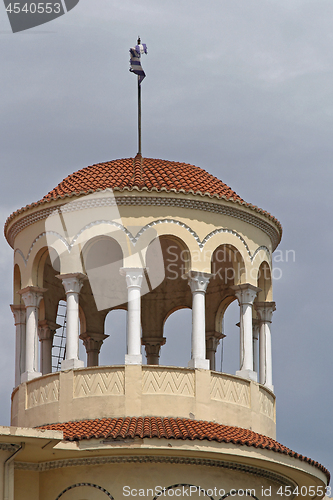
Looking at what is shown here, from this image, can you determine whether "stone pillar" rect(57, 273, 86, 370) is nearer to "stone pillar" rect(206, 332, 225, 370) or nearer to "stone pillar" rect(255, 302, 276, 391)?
"stone pillar" rect(255, 302, 276, 391)

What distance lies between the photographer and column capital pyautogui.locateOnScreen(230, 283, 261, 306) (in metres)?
36.5

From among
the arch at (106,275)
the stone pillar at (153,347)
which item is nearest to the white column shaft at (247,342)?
the arch at (106,275)

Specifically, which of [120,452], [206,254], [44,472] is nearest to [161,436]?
[120,452]

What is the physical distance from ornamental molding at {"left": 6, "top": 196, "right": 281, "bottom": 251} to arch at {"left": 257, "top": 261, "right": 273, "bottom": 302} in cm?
140

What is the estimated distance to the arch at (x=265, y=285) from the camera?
38281 mm

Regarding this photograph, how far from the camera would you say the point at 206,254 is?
35750 mm

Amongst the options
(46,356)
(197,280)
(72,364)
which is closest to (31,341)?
(72,364)

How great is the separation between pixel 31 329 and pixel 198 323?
5111mm

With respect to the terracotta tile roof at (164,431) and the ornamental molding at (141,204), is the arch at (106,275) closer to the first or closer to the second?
the ornamental molding at (141,204)

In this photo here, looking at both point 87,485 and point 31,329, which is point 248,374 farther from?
point 31,329

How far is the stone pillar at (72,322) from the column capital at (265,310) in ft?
19.8

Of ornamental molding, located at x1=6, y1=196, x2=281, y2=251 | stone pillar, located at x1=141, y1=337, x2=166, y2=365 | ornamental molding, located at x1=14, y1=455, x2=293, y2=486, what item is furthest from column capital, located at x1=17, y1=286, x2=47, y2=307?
stone pillar, located at x1=141, y1=337, x2=166, y2=365

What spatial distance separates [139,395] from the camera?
111ft

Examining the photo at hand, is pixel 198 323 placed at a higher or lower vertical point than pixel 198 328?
higher
